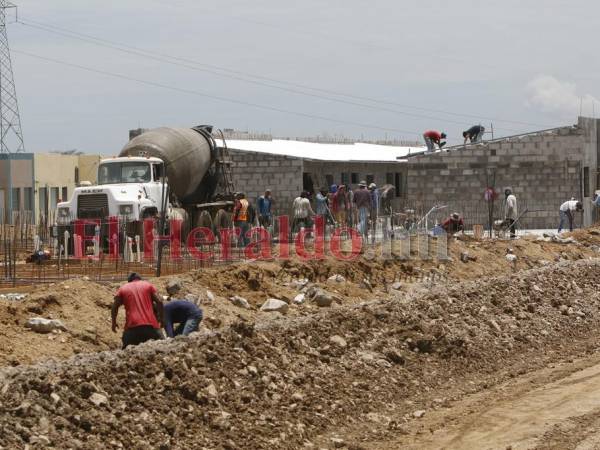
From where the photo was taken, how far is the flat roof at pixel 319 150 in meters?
42.6

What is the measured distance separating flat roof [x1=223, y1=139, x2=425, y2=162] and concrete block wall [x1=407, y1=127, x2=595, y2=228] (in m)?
3.37

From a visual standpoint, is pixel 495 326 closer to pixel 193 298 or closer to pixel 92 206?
pixel 193 298

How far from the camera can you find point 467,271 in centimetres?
2494

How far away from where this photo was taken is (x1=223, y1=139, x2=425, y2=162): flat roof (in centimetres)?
4262

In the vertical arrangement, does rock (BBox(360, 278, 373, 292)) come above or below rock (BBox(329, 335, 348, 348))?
above

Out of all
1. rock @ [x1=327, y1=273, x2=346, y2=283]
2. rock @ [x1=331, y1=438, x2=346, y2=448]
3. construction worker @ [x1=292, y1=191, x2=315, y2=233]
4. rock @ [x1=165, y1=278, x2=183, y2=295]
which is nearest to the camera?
rock @ [x1=331, y1=438, x2=346, y2=448]

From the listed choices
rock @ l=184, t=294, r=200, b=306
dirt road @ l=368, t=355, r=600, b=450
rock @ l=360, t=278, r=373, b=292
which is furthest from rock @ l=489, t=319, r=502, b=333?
rock @ l=184, t=294, r=200, b=306

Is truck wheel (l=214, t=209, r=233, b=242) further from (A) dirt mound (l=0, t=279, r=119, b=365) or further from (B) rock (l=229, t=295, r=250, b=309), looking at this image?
(A) dirt mound (l=0, t=279, r=119, b=365)

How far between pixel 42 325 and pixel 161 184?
14.9 metres

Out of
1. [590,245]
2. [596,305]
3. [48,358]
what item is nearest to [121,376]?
[48,358]

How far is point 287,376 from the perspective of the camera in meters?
13.3

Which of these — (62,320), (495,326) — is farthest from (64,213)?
(62,320)

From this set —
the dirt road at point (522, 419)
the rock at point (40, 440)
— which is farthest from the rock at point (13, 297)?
the rock at point (40, 440)

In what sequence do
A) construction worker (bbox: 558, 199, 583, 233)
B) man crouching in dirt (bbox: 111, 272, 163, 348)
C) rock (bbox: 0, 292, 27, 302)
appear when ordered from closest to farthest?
man crouching in dirt (bbox: 111, 272, 163, 348), rock (bbox: 0, 292, 27, 302), construction worker (bbox: 558, 199, 583, 233)
